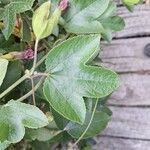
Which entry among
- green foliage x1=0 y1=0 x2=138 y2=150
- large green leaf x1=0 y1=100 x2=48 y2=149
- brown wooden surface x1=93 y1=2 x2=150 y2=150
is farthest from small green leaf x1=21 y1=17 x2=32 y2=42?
brown wooden surface x1=93 y1=2 x2=150 y2=150

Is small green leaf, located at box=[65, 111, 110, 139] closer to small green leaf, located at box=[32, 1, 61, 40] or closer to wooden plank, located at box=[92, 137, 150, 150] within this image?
small green leaf, located at box=[32, 1, 61, 40]

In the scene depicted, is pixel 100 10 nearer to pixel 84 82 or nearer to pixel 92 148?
pixel 84 82

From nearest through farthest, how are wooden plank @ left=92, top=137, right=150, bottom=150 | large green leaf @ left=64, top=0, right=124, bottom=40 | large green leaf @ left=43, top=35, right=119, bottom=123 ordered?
large green leaf @ left=43, top=35, right=119, bottom=123 < large green leaf @ left=64, top=0, right=124, bottom=40 < wooden plank @ left=92, top=137, right=150, bottom=150

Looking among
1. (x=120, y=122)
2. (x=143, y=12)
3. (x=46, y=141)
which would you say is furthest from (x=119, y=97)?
(x=46, y=141)

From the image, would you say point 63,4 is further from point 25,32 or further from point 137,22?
point 137,22

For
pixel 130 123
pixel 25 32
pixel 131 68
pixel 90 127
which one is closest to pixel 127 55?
pixel 131 68
